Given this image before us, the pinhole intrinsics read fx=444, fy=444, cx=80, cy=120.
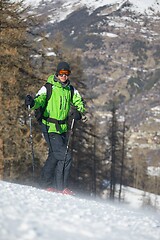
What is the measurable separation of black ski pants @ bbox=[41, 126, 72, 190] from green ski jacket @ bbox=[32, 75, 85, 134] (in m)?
0.15

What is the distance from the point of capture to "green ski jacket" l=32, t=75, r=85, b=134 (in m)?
7.59

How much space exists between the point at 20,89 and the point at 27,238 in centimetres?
1611

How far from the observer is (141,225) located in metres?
4.02

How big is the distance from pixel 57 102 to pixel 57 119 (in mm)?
305

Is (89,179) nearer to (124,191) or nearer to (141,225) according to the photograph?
(124,191)

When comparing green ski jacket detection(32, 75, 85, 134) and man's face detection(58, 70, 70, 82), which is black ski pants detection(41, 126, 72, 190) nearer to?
green ski jacket detection(32, 75, 85, 134)

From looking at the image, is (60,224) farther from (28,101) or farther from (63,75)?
(63,75)

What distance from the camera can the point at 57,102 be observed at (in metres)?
7.64

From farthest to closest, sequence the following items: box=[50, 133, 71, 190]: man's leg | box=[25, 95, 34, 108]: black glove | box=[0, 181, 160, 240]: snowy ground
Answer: box=[50, 133, 71, 190]: man's leg, box=[25, 95, 34, 108]: black glove, box=[0, 181, 160, 240]: snowy ground

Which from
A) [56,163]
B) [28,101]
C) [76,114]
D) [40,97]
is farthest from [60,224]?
[76,114]

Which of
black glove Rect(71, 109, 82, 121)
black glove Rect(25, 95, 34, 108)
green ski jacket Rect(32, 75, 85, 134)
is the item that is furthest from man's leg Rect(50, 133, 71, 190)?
black glove Rect(25, 95, 34, 108)

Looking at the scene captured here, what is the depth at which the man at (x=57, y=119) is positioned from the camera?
7.59 m

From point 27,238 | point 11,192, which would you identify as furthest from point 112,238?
point 11,192

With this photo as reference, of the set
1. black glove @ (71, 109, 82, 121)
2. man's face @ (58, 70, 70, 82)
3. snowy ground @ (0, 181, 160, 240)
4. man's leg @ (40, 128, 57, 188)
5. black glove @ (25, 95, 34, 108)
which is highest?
man's face @ (58, 70, 70, 82)
